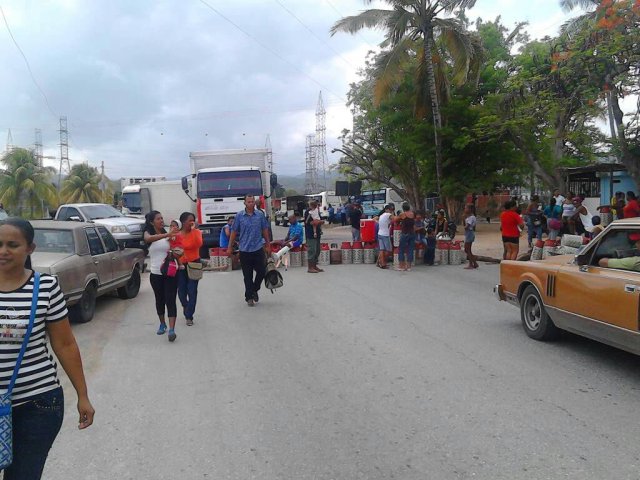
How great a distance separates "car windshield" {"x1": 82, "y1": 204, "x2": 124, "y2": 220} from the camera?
18.8 m

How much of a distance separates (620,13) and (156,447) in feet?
39.8

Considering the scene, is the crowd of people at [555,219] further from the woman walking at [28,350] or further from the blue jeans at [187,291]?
the woman walking at [28,350]

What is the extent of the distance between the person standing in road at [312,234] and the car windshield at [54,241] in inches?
244

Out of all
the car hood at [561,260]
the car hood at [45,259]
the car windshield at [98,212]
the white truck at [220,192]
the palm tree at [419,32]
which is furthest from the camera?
the palm tree at [419,32]

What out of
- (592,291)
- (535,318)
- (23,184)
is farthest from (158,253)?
(23,184)

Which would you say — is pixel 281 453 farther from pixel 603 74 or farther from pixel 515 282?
pixel 603 74

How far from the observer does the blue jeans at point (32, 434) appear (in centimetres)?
262

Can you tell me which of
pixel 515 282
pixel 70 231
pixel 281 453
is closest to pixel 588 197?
pixel 515 282

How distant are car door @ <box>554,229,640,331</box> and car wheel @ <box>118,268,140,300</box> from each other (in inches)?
308

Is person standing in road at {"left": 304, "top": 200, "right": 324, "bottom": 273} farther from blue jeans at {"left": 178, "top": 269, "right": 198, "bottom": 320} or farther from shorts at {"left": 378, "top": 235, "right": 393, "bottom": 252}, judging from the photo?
blue jeans at {"left": 178, "top": 269, "right": 198, "bottom": 320}

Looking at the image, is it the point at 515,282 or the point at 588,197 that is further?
the point at 588,197

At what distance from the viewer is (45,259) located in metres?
8.10

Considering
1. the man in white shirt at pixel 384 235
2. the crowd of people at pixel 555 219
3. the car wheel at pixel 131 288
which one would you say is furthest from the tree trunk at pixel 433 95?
the car wheel at pixel 131 288

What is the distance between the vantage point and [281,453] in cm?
408
